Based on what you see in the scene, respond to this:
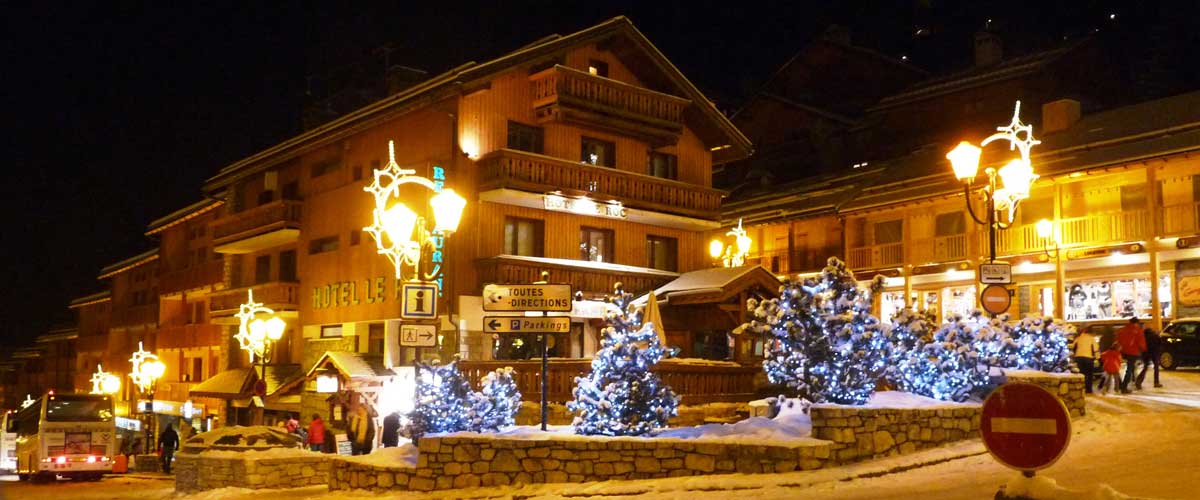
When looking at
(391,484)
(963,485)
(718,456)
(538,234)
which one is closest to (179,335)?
(538,234)

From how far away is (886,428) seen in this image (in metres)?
16.7

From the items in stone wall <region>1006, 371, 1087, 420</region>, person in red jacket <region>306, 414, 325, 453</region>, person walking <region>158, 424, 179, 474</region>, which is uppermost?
stone wall <region>1006, 371, 1087, 420</region>

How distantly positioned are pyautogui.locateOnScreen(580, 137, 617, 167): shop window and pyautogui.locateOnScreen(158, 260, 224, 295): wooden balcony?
22.4m

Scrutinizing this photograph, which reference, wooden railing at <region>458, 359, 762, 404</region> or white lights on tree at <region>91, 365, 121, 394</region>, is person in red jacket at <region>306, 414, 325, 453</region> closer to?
wooden railing at <region>458, 359, 762, 404</region>

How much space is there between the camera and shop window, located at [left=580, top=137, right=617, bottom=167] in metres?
33.8

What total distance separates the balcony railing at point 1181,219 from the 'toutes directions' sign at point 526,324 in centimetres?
2655

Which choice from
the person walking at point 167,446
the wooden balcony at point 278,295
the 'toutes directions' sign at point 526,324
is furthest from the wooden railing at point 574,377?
the person walking at point 167,446

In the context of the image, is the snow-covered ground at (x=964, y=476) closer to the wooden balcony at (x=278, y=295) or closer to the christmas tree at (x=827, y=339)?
Result: the christmas tree at (x=827, y=339)

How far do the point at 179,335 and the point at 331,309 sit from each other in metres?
22.0

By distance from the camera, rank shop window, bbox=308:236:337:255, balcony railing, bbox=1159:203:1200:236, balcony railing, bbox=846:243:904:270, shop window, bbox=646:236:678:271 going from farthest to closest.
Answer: balcony railing, bbox=846:243:904:270 → shop window, bbox=308:236:337:255 → shop window, bbox=646:236:678:271 → balcony railing, bbox=1159:203:1200:236

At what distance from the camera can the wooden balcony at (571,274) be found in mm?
29734

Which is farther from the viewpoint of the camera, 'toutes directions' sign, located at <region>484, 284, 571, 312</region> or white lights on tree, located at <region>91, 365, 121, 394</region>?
white lights on tree, located at <region>91, 365, 121, 394</region>

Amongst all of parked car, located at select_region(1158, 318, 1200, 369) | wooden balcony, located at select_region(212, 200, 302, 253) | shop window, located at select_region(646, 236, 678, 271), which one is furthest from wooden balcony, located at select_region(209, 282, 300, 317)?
parked car, located at select_region(1158, 318, 1200, 369)

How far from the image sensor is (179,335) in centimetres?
5347
